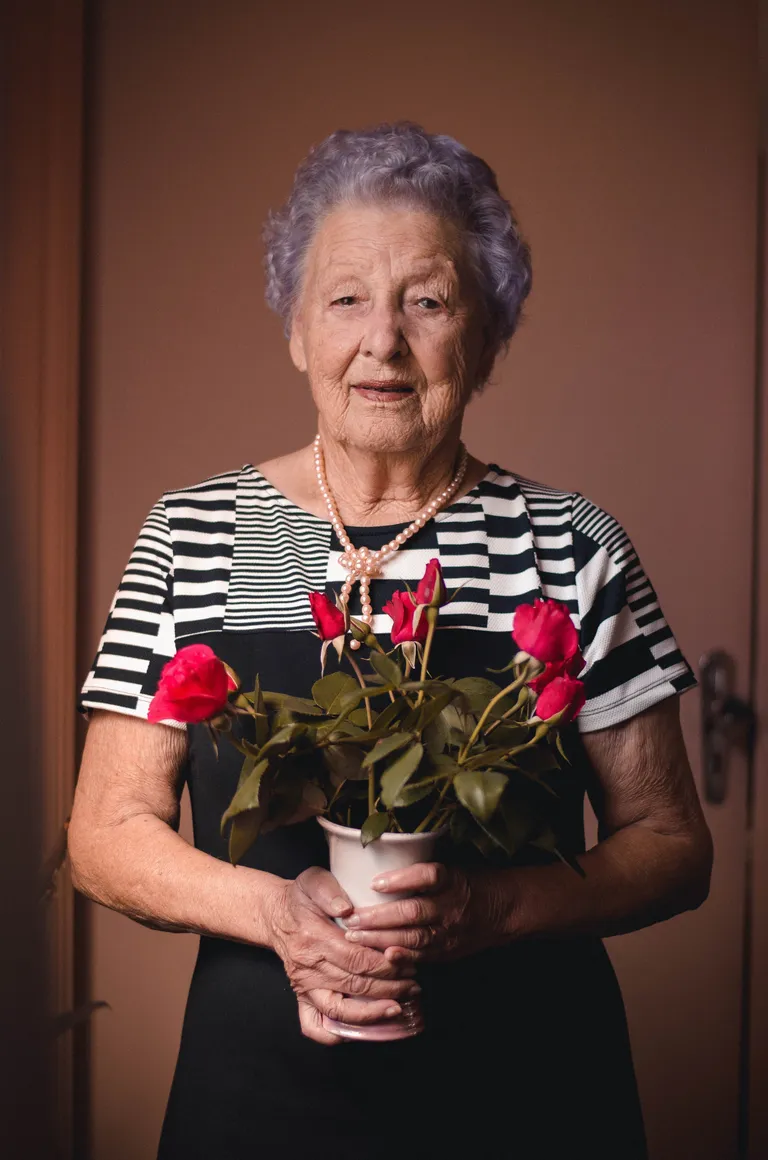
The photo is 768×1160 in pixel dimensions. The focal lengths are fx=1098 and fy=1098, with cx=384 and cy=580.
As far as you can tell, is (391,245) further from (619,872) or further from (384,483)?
(619,872)

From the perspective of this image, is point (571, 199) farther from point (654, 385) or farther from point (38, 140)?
point (38, 140)

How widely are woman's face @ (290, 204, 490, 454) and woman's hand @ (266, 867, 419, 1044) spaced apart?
0.53 meters

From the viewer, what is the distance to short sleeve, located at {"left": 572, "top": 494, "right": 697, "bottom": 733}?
125 centimetres

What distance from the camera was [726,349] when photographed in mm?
2268

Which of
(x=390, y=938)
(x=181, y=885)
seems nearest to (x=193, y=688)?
(x=390, y=938)

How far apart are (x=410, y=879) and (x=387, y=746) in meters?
0.15

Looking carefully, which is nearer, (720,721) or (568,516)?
(568,516)

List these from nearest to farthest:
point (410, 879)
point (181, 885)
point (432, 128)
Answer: point (410, 879) < point (181, 885) < point (432, 128)

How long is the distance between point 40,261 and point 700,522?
1.40 meters

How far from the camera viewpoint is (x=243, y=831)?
879mm

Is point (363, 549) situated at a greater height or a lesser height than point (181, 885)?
greater

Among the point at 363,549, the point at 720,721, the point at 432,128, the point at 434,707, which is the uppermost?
the point at 432,128

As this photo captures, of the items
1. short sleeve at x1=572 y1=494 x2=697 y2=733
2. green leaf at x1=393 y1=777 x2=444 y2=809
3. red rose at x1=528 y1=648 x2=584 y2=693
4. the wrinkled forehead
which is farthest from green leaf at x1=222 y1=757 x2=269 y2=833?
the wrinkled forehead

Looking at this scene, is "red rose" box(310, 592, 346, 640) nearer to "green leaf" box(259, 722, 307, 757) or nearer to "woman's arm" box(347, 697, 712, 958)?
"green leaf" box(259, 722, 307, 757)
